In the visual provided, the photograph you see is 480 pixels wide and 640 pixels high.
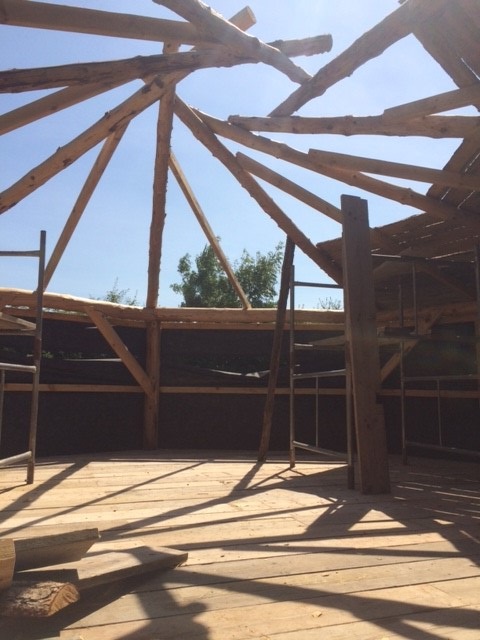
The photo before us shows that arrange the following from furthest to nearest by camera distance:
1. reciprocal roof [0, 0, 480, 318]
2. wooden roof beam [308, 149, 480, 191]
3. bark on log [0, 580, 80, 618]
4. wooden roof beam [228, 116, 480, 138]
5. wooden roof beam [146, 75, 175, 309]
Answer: wooden roof beam [146, 75, 175, 309] → wooden roof beam [308, 149, 480, 191] → wooden roof beam [228, 116, 480, 138] → reciprocal roof [0, 0, 480, 318] → bark on log [0, 580, 80, 618]

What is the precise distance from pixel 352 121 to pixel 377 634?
11.5ft

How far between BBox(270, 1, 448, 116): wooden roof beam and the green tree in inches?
748

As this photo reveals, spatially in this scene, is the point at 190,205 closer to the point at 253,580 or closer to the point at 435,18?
the point at 435,18

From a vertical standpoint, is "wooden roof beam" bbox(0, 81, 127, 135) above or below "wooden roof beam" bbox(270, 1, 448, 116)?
below

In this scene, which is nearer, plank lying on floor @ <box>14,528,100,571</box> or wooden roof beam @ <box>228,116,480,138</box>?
plank lying on floor @ <box>14,528,100,571</box>

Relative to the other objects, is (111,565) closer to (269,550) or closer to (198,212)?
(269,550)

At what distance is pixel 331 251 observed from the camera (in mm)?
6570

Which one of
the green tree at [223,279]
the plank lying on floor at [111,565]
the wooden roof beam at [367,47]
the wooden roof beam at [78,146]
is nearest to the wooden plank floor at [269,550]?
the plank lying on floor at [111,565]

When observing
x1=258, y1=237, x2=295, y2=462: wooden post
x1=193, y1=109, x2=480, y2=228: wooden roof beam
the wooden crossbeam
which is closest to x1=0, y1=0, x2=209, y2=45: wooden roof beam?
x1=193, y1=109, x2=480, y2=228: wooden roof beam

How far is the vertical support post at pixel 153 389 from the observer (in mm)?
7293

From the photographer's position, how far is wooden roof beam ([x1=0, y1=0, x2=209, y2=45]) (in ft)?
8.85

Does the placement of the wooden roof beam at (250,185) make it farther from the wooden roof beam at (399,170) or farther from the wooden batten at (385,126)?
the wooden batten at (385,126)

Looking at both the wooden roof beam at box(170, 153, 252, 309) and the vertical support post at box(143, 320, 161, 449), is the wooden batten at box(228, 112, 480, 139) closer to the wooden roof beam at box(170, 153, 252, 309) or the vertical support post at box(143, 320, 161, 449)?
the wooden roof beam at box(170, 153, 252, 309)

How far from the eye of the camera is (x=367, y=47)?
11.7 ft
